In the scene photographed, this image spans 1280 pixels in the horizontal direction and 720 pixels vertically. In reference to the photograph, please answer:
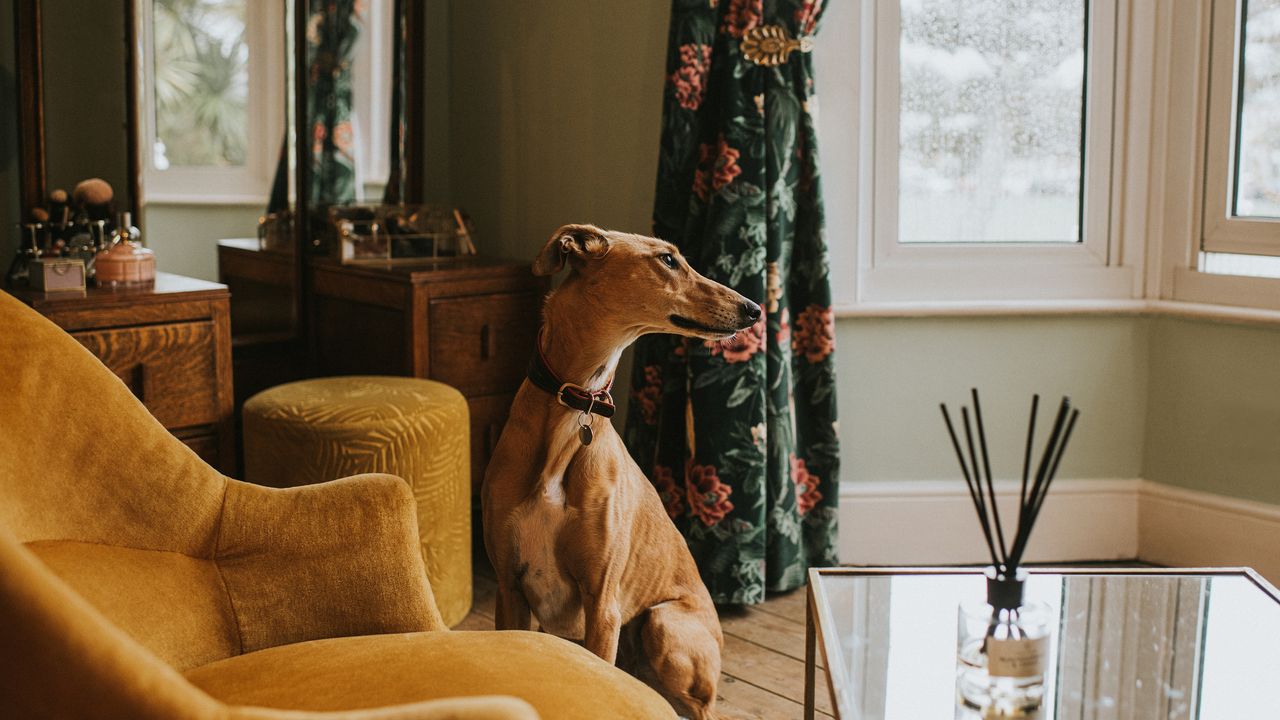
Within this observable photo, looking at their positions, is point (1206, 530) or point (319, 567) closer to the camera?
point (319, 567)

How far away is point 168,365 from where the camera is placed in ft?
8.20

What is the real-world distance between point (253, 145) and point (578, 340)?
5.13 feet

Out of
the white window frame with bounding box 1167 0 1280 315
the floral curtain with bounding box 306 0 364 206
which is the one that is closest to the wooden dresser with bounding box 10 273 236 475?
the floral curtain with bounding box 306 0 364 206

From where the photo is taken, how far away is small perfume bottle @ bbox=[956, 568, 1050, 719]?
1.39 metres

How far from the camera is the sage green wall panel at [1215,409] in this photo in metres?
2.90

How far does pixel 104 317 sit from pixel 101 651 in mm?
1684

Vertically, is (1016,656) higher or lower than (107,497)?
lower

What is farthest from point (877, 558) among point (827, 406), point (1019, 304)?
point (1019, 304)

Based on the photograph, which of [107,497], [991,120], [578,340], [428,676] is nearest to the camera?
[428,676]

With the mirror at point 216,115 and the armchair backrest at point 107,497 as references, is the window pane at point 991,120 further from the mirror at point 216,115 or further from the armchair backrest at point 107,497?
the armchair backrest at point 107,497

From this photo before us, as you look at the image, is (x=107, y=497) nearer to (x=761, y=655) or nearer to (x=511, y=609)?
(x=511, y=609)

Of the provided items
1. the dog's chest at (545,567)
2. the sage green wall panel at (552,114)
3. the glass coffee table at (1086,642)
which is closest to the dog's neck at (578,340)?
the dog's chest at (545,567)

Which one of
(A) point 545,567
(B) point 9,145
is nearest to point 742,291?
(A) point 545,567

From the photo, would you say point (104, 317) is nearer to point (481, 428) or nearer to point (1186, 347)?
point (481, 428)
